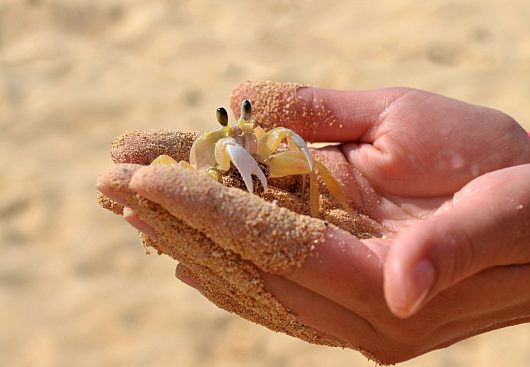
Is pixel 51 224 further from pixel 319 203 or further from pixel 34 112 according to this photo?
pixel 319 203

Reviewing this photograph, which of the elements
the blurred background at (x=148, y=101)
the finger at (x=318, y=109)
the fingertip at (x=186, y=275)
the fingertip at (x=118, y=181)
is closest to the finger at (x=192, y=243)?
the fingertip at (x=118, y=181)

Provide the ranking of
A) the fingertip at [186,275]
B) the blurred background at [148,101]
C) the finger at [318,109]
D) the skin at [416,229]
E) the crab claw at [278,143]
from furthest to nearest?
the blurred background at [148,101], the finger at [318,109], the crab claw at [278,143], the fingertip at [186,275], the skin at [416,229]

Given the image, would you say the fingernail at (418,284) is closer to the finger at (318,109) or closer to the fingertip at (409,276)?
the fingertip at (409,276)

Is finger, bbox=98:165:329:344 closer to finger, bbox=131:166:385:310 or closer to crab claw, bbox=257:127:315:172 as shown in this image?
finger, bbox=131:166:385:310

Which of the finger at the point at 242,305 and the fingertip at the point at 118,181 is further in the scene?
the finger at the point at 242,305

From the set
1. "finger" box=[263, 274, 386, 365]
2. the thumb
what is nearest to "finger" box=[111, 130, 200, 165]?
"finger" box=[263, 274, 386, 365]

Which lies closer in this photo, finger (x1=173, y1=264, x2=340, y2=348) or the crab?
finger (x1=173, y1=264, x2=340, y2=348)

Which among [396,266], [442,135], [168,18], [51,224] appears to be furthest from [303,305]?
[168,18]
